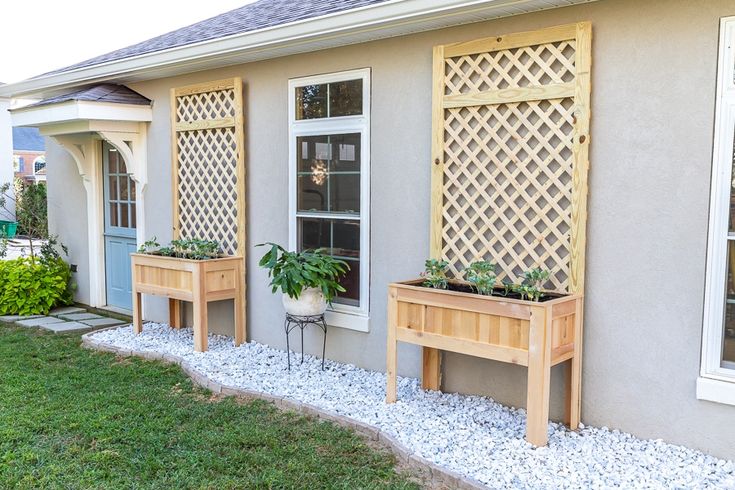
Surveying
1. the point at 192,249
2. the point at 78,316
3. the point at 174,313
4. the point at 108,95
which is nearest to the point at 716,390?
the point at 192,249

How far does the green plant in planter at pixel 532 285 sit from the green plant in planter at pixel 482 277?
15cm

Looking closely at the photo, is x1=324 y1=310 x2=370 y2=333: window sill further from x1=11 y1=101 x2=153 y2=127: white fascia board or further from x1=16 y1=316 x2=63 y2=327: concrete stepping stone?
x1=16 y1=316 x2=63 y2=327: concrete stepping stone

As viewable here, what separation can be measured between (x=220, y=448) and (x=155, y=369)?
5.44 feet

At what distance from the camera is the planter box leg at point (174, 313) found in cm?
609

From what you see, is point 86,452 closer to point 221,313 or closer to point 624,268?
point 221,313

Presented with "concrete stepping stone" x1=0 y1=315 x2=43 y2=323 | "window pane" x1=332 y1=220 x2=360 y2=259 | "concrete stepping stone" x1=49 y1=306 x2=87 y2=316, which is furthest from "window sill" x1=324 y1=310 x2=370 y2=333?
"concrete stepping stone" x1=0 y1=315 x2=43 y2=323

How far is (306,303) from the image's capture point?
15.1 feet

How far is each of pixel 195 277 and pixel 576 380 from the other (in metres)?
3.07

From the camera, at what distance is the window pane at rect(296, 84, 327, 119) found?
4.87 m

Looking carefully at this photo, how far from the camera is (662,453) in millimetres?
3209

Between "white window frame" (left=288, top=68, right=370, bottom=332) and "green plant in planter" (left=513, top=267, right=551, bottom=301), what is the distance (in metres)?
1.39

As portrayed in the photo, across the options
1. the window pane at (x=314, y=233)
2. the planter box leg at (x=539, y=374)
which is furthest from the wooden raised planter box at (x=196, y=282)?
the planter box leg at (x=539, y=374)

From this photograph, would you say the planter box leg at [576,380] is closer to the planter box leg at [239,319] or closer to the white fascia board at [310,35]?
the white fascia board at [310,35]

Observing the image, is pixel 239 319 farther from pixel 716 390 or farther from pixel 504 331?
pixel 716 390
